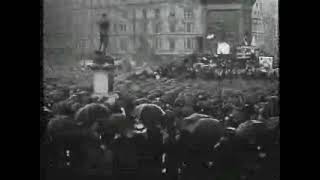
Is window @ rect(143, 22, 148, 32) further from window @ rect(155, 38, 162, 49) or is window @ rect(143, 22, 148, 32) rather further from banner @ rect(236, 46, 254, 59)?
banner @ rect(236, 46, 254, 59)

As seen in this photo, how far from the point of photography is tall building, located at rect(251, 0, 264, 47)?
443 centimetres

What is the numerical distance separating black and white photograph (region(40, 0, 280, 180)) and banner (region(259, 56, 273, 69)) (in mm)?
13

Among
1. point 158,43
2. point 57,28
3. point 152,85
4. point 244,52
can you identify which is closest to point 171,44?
point 158,43

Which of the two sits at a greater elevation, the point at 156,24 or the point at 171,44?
the point at 156,24

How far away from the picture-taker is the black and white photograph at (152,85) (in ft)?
14.5

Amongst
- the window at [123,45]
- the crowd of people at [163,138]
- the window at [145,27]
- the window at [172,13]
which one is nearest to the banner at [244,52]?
the crowd of people at [163,138]

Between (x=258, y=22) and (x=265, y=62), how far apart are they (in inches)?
15.4

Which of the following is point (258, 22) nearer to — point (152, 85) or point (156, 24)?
point (156, 24)

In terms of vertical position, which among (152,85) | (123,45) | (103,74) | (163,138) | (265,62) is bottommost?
(163,138)

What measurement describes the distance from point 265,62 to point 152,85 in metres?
1.12

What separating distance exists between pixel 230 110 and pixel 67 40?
173cm

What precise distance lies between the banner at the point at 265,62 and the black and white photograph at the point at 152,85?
0.01m

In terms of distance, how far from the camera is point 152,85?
14.8 feet

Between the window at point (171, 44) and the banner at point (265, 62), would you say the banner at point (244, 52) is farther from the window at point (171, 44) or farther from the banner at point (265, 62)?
the window at point (171, 44)
